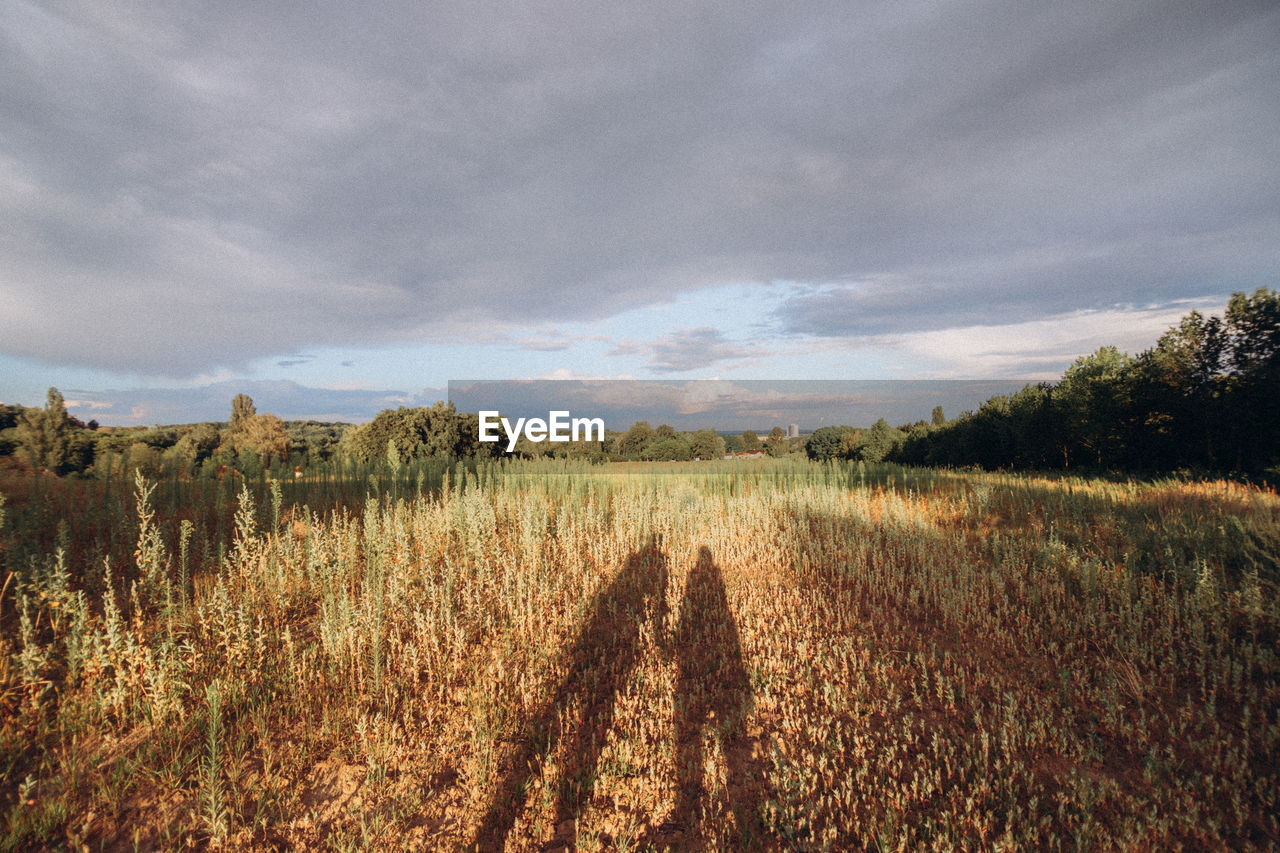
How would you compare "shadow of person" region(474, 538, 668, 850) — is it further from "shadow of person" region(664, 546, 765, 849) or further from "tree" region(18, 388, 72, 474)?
"tree" region(18, 388, 72, 474)

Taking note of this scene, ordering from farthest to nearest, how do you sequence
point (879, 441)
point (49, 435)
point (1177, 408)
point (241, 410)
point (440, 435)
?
point (241, 410), point (879, 441), point (440, 435), point (1177, 408), point (49, 435)

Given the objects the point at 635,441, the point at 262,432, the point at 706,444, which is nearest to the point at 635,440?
the point at 635,441

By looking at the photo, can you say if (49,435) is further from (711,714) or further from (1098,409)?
(1098,409)

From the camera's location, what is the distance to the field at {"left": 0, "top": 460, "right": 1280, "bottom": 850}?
2.76 metres

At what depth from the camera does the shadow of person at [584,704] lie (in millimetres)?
2895

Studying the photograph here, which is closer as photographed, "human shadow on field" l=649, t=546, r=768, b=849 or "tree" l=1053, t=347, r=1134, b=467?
"human shadow on field" l=649, t=546, r=768, b=849

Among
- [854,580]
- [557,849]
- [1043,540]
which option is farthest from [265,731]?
[1043,540]

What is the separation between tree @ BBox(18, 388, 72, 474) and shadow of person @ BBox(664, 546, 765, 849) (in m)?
12.5

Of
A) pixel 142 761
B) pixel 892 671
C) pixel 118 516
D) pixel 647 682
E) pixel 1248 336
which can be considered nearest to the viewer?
pixel 142 761

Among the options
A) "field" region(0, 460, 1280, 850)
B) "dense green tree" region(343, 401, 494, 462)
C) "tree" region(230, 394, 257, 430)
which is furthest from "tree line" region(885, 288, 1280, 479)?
"tree" region(230, 394, 257, 430)

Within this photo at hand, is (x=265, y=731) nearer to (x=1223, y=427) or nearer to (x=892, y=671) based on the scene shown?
(x=892, y=671)

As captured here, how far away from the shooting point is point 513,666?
4289 mm

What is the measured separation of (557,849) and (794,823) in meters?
1.36

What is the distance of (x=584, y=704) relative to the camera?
12.5 ft
